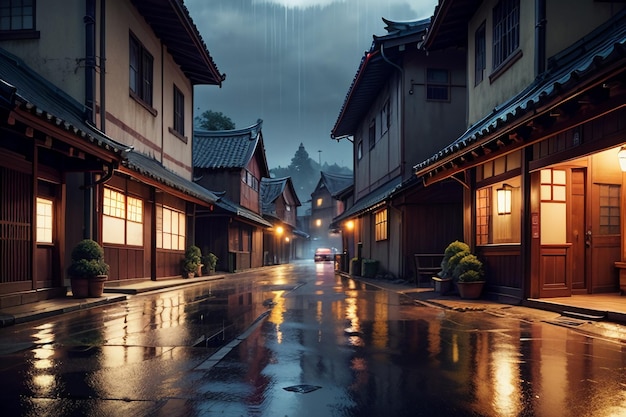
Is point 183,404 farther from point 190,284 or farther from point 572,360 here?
point 190,284

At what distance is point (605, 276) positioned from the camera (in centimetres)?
1088

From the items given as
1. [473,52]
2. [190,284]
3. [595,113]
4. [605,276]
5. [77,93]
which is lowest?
[190,284]

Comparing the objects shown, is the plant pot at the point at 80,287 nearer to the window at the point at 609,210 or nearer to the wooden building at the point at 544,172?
the wooden building at the point at 544,172

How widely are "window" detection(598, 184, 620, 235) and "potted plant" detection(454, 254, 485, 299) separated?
8.65ft

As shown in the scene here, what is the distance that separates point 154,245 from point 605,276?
A: 1378 centimetres

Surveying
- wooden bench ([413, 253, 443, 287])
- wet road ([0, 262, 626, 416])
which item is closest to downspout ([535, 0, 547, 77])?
wet road ([0, 262, 626, 416])

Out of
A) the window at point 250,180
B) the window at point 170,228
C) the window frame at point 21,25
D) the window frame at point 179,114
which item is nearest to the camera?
the window frame at point 21,25

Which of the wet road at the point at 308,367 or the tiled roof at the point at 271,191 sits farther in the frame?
the tiled roof at the point at 271,191

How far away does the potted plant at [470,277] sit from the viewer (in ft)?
37.8

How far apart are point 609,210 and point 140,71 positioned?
14.6 meters

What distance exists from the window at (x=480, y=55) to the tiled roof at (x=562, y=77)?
5.55 feet

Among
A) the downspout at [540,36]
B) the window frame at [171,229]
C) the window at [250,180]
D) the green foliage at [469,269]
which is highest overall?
the downspout at [540,36]

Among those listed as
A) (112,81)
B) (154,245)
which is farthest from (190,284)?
(112,81)

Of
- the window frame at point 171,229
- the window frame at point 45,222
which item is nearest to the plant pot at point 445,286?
the window frame at point 45,222
